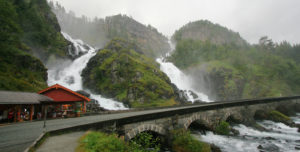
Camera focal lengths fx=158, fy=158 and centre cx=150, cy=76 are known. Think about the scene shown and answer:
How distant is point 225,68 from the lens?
70688 millimetres

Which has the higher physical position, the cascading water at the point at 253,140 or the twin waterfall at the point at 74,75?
the twin waterfall at the point at 74,75

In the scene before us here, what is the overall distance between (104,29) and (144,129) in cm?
12586

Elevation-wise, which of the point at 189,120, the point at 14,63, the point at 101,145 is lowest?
the point at 189,120

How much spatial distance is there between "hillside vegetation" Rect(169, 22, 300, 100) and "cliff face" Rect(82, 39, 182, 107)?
3022 cm

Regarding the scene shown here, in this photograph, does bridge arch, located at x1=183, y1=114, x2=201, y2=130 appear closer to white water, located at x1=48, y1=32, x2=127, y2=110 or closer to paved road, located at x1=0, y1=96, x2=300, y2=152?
paved road, located at x1=0, y1=96, x2=300, y2=152

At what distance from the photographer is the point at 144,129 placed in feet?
36.0

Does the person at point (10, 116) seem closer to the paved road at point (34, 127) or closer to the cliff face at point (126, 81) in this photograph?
the paved road at point (34, 127)

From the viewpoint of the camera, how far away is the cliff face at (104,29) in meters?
115

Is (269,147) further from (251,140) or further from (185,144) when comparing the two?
(185,144)

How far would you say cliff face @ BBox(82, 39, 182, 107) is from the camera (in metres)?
39.0

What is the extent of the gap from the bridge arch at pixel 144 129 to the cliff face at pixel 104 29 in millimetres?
101842

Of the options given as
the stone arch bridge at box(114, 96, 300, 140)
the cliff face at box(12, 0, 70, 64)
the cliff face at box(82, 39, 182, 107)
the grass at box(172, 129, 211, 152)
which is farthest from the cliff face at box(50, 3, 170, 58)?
the grass at box(172, 129, 211, 152)

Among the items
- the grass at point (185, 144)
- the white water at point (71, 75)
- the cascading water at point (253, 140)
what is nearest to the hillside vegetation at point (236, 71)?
the cascading water at point (253, 140)

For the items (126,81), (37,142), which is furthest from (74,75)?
(37,142)
